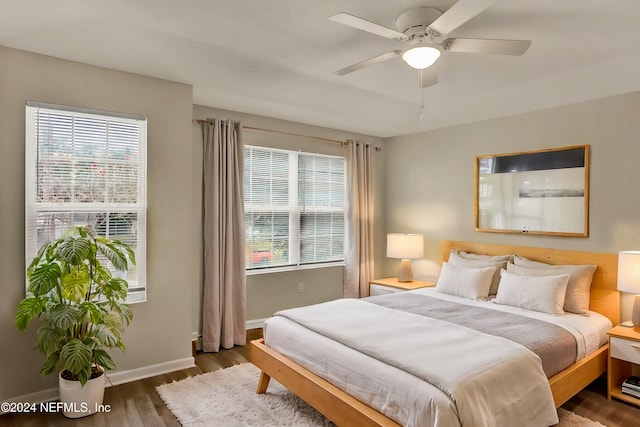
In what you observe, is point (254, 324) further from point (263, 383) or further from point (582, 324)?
point (582, 324)

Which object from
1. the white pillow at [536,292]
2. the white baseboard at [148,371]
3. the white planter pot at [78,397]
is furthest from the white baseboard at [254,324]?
the white pillow at [536,292]

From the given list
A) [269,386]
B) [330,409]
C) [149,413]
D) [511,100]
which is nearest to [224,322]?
[269,386]

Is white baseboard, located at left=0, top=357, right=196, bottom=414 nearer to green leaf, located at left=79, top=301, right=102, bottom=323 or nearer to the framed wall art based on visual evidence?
green leaf, located at left=79, top=301, right=102, bottom=323

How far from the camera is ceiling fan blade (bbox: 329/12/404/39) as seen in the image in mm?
1986

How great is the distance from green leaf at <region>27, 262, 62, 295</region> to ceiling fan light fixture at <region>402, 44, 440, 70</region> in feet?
8.59

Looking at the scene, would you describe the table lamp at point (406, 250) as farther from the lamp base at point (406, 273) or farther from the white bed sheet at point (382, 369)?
the white bed sheet at point (382, 369)

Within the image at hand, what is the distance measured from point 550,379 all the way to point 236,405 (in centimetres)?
209

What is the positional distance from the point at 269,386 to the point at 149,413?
868mm

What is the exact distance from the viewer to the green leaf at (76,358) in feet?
8.00

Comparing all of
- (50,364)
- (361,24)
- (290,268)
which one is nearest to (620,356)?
(361,24)

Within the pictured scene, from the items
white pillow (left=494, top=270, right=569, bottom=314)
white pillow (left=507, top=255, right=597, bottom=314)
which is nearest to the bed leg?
white pillow (left=494, top=270, right=569, bottom=314)

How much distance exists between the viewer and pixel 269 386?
121 inches

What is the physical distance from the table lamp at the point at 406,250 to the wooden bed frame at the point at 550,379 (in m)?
0.67

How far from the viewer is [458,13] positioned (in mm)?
1981
